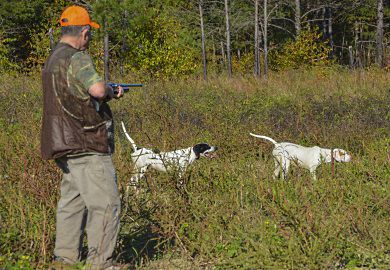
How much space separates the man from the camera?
4457mm

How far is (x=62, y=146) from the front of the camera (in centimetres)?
450

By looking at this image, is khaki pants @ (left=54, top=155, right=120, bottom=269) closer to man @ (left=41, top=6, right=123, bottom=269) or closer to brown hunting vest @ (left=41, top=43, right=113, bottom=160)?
man @ (left=41, top=6, right=123, bottom=269)

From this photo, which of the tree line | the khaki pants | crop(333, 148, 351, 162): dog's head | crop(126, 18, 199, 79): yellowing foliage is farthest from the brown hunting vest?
crop(126, 18, 199, 79): yellowing foliage

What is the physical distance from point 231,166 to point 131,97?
8.18 metres

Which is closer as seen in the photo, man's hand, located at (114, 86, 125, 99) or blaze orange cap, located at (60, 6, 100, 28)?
blaze orange cap, located at (60, 6, 100, 28)

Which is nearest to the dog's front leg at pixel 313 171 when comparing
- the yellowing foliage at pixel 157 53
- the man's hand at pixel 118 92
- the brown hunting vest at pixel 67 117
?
the man's hand at pixel 118 92

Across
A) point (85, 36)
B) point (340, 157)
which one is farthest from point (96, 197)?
point (340, 157)

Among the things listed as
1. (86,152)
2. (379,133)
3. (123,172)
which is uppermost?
(86,152)

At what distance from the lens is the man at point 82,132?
446 cm

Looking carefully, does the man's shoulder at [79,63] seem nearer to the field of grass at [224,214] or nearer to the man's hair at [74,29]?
the man's hair at [74,29]

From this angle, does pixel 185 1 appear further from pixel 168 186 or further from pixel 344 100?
pixel 168 186

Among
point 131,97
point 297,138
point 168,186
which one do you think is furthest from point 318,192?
point 131,97

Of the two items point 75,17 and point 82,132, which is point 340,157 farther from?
point 75,17

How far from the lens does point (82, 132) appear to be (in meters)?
4.50
